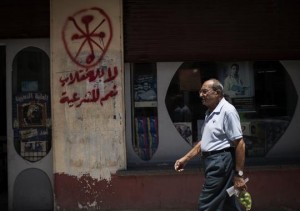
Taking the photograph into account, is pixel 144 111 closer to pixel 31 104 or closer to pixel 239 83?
pixel 239 83

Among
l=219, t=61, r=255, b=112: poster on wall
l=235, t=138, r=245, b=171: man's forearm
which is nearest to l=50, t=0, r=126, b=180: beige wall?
l=219, t=61, r=255, b=112: poster on wall

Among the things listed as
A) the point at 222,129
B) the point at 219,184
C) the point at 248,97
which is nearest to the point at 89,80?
the point at 248,97

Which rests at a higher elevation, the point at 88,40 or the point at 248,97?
the point at 88,40

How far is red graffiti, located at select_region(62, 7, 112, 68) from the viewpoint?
7602 millimetres

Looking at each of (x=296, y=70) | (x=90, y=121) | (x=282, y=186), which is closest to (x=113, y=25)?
(x=90, y=121)

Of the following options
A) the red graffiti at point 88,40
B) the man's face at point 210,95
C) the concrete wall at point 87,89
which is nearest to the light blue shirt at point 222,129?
the man's face at point 210,95

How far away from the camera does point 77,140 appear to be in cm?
755

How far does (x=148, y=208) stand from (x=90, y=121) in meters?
1.58

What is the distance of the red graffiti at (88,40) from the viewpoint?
24.9 feet

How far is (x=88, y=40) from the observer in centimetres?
761

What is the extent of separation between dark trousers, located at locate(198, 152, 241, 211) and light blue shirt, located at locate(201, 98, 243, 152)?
0.12 m

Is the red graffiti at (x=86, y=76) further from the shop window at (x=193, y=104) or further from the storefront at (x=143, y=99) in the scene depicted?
the shop window at (x=193, y=104)

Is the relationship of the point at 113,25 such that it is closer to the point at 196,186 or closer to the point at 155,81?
the point at 155,81

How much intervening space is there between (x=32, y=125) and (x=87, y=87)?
116 cm
